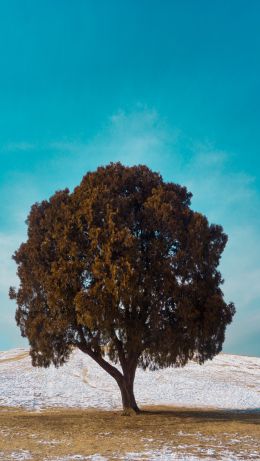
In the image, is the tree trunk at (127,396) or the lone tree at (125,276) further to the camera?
the tree trunk at (127,396)

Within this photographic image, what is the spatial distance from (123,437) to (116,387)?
29.1 meters

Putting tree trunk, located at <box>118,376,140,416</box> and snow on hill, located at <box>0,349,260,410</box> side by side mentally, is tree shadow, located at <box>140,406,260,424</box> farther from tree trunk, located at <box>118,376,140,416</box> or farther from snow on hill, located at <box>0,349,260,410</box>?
snow on hill, located at <box>0,349,260,410</box>

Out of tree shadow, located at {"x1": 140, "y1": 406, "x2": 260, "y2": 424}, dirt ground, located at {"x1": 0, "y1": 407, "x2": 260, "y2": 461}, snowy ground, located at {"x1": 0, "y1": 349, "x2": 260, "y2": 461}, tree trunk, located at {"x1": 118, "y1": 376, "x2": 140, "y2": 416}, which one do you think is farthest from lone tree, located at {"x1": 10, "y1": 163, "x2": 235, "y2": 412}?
snowy ground, located at {"x1": 0, "y1": 349, "x2": 260, "y2": 461}

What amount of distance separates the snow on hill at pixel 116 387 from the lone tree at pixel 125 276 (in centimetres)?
897

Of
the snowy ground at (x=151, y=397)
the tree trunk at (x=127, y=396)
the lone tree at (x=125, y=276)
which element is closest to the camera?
the snowy ground at (x=151, y=397)

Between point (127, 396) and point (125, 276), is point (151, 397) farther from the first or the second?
point (125, 276)

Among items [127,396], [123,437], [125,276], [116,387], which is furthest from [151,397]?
[123,437]

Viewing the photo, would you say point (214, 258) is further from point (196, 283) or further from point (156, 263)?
point (156, 263)

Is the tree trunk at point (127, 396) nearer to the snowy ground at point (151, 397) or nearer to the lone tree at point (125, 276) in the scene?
the lone tree at point (125, 276)

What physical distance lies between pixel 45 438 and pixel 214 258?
56.0ft

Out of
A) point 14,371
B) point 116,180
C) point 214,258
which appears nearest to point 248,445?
point 214,258

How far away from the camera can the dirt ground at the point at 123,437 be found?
55.8ft

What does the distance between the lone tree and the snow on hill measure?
897 centimetres

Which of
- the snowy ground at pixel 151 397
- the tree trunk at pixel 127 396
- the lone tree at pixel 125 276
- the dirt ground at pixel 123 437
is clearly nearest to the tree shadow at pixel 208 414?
the dirt ground at pixel 123 437
